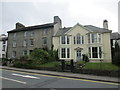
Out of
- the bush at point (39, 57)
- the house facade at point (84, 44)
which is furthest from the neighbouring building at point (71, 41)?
the bush at point (39, 57)

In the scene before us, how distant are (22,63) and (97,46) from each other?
54.0 ft

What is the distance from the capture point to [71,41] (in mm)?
26203

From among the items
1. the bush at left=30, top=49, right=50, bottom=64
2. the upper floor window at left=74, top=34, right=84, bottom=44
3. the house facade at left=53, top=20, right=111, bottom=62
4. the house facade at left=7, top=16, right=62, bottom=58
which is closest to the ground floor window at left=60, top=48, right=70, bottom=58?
the house facade at left=53, top=20, right=111, bottom=62

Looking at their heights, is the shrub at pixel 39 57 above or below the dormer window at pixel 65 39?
below

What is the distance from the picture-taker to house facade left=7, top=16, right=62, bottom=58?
2962 centimetres

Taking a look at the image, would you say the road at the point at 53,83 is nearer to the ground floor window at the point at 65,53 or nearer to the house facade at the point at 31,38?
the ground floor window at the point at 65,53

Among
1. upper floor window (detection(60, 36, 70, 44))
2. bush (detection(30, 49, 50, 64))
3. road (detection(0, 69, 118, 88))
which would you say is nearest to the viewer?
road (detection(0, 69, 118, 88))

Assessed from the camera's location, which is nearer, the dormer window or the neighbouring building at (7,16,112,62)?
the neighbouring building at (7,16,112,62)

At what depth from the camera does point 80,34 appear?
84.1 feet

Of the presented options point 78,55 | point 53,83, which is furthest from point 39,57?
point 53,83

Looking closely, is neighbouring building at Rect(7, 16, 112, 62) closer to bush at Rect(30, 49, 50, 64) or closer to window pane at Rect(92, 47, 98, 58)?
window pane at Rect(92, 47, 98, 58)

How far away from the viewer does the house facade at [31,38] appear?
97.2 feet

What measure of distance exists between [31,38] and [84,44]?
1640cm

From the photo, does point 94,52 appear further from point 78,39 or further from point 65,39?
point 65,39
